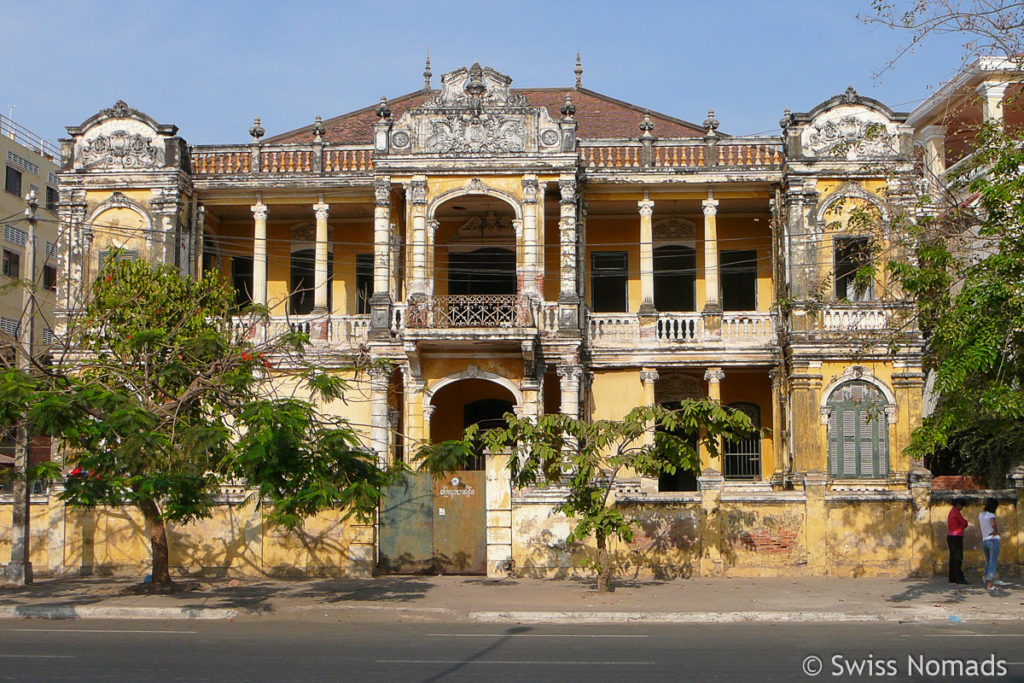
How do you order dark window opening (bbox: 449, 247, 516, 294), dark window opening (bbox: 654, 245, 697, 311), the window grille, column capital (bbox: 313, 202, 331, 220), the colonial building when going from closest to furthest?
the colonial building, column capital (bbox: 313, 202, 331, 220), dark window opening (bbox: 449, 247, 516, 294), dark window opening (bbox: 654, 245, 697, 311), the window grille

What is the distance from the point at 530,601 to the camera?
54.3 feet

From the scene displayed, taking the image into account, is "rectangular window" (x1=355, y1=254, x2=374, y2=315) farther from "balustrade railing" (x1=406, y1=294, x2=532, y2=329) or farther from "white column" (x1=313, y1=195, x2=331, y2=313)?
"balustrade railing" (x1=406, y1=294, x2=532, y2=329)

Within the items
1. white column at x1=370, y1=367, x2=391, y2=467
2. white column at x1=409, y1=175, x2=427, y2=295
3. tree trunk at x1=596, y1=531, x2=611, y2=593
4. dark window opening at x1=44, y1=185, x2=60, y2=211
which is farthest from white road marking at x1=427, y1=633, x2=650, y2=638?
dark window opening at x1=44, y1=185, x2=60, y2=211

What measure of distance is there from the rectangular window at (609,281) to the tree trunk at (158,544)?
491 inches

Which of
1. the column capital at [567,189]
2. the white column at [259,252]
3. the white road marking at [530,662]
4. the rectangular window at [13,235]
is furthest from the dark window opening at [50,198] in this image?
the white road marking at [530,662]

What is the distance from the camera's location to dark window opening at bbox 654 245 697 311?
26.5 metres

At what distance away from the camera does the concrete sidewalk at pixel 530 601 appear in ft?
50.5

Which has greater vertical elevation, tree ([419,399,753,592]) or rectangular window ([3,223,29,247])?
rectangular window ([3,223,29,247])

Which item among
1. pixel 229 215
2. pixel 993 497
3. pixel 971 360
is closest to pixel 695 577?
pixel 993 497

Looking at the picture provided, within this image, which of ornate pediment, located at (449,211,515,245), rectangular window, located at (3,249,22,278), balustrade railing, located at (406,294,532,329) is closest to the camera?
balustrade railing, located at (406,294,532,329)

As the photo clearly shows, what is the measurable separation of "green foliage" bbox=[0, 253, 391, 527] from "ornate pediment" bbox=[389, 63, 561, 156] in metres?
7.34

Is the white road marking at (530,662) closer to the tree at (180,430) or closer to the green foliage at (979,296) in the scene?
the tree at (180,430)

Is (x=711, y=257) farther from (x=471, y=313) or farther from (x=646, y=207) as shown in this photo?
(x=471, y=313)

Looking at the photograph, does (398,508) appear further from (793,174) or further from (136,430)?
(793,174)
